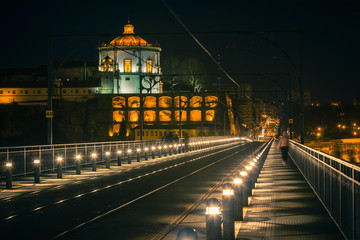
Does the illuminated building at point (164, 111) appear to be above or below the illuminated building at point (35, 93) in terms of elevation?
below

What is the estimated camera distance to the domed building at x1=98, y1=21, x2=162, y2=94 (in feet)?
529

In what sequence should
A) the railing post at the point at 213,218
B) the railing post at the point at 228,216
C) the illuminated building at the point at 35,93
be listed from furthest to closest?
the illuminated building at the point at 35,93 < the railing post at the point at 228,216 < the railing post at the point at 213,218

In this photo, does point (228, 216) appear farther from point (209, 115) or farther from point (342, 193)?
point (209, 115)

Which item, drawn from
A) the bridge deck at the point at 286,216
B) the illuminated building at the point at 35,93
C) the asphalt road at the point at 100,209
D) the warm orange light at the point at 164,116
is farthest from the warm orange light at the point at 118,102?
the bridge deck at the point at 286,216

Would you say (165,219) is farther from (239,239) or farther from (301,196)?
(301,196)

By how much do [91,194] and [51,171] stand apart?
11.9 meters

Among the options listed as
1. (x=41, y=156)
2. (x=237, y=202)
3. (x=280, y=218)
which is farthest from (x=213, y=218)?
(x=41, y=156)

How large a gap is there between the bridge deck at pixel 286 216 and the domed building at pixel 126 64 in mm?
144341

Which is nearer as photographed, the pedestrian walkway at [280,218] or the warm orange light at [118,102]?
the pedestrian walkway at [280,218]

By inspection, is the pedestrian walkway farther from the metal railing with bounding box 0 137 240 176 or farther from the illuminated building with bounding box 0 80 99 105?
the illuminated building with bounding box 0 80 99 105

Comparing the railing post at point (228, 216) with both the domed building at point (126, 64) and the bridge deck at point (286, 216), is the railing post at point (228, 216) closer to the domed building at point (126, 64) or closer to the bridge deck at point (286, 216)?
the bridge deck at point (286, 216)

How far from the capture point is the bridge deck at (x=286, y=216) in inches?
404

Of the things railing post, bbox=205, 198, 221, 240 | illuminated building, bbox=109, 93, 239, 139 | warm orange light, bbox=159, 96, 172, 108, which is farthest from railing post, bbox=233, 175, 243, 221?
warm orange light, bbox=159, 96, 172, 108

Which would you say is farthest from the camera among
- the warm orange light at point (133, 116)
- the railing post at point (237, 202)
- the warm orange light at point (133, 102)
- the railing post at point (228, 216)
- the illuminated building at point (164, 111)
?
the warm orange light at point (133, 102)
